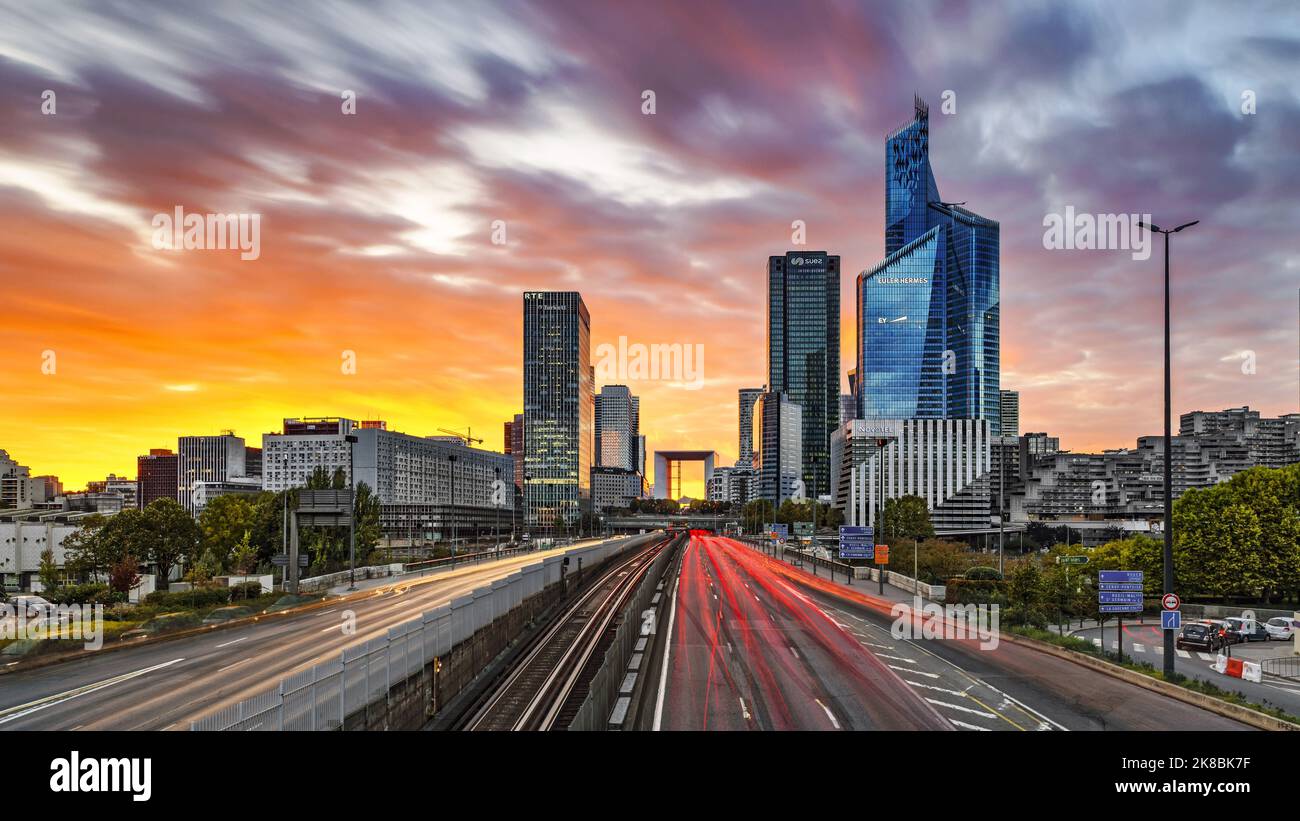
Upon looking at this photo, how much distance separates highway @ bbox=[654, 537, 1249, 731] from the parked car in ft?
35.5

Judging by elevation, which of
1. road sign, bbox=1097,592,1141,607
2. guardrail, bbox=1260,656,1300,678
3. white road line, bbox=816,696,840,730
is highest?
road sign, bbox=1097,592,1141,607

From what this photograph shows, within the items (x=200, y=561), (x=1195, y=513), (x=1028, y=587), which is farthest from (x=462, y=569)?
(x=1195, y=513)

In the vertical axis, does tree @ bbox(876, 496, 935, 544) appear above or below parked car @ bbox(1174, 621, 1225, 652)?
below

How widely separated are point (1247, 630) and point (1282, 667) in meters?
10.4

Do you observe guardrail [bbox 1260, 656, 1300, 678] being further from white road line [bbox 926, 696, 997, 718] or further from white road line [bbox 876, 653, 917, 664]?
white road line [bbox 926, 696, 997, 718]

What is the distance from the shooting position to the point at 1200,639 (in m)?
38.9

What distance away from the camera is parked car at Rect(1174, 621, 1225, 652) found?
→ 38688 mm

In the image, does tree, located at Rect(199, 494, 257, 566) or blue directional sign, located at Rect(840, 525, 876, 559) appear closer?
blue directional sign, located at Rect(840, 525, 876, 559)

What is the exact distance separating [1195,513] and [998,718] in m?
48.2

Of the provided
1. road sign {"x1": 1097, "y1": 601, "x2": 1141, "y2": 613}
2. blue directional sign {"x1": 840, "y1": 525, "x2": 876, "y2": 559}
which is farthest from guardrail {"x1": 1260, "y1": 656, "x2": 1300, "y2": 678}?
blue directional sign {"x1": 840, "y1": 525, "x2": 876, "y2": 559}

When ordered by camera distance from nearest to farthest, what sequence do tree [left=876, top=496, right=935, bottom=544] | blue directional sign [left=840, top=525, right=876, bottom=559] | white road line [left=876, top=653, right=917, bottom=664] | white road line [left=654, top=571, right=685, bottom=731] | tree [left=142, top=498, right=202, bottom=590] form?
white road line [left=654, top=571, right=685, bottom=731] < white road line [left=876, top=653, right=917, bottom=664] < blue directional sign [left=840, top=525, right=876, bottom=559] < tree [left=142, top=498, right=202, bottom=590] < tree [left=876, top=496, right=935, bottom=544]

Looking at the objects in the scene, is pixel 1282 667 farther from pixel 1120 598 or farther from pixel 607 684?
pixel 607 684

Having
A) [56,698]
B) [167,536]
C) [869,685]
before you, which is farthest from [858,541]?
[167,536]
